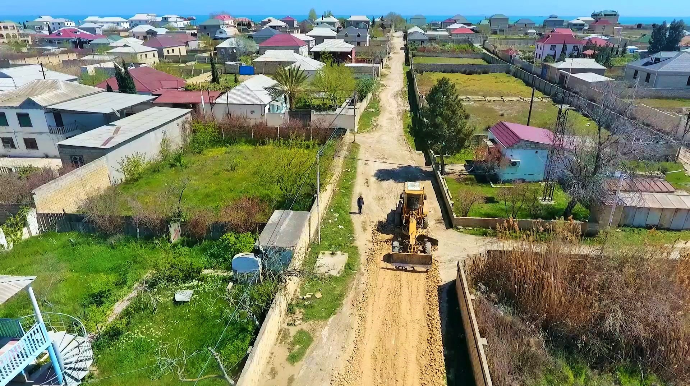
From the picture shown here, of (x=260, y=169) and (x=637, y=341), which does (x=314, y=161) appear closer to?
(x=260, y=169)

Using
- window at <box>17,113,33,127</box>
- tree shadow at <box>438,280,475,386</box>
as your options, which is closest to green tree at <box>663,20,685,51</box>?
tree shadow at <box>438,280,475,386</box>

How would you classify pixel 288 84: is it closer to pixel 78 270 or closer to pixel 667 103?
pixel 78 270

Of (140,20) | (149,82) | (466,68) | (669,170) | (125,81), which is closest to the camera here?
(669,170)

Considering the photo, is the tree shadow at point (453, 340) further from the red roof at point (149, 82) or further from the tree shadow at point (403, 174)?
the red roof at point (149, 82)

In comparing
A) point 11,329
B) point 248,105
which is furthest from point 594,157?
point 248,105

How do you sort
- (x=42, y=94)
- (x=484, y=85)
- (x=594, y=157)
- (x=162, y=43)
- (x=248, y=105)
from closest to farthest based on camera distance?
(x=594, y=157), (x=42, y=94), (x=248, y=105), (x=484, y=85), (x=162, y=43)

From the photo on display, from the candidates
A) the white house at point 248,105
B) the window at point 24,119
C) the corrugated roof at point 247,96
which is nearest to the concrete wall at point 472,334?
the white house at point 248,105
